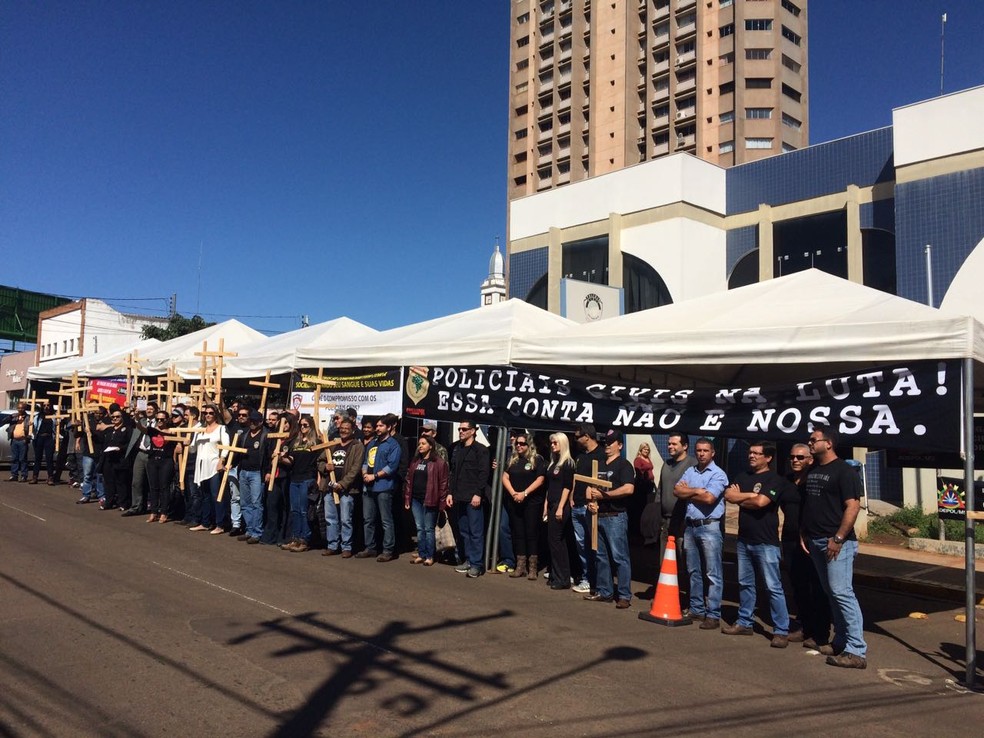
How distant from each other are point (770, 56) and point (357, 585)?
2578 inches

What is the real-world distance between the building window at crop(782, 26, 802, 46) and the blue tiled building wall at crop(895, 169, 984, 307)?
53392 mm

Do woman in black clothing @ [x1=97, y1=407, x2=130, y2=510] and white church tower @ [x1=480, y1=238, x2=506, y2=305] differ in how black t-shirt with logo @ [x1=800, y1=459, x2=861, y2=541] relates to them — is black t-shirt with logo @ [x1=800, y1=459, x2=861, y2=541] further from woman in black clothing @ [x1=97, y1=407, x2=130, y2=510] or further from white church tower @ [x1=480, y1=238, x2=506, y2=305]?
white church tower @ [x1=480, y1=238, x2=506, y2=305]

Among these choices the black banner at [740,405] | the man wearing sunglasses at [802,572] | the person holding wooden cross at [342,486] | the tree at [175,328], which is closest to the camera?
the black banner at [740,405]

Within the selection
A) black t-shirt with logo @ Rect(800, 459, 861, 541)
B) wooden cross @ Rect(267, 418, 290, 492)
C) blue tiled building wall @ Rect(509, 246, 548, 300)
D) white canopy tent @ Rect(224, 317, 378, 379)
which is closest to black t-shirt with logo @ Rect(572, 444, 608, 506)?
black t-shirt with logo @ Rect(800, 459, 861, 541)

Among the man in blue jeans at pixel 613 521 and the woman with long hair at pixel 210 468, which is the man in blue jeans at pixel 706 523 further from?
the woman with long hair at pixel 210 468

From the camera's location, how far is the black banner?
6383 mm

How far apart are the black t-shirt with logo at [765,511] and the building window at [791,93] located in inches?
2576

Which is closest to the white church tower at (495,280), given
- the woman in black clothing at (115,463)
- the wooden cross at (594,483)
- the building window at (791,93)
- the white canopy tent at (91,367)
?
the building window at (791,93)

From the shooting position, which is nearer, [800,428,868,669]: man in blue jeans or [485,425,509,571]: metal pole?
[800,428,868,669]: man in blue jeans

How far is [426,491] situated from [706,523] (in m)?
3.72

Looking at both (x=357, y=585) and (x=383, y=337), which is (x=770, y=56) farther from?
(x=357, y=585)

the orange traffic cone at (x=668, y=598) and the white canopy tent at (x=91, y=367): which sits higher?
the white canopy tent at (x=91, y=367)

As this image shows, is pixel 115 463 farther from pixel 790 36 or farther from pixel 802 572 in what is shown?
pixel 790 36

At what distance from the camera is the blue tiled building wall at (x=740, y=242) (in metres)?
23.9
